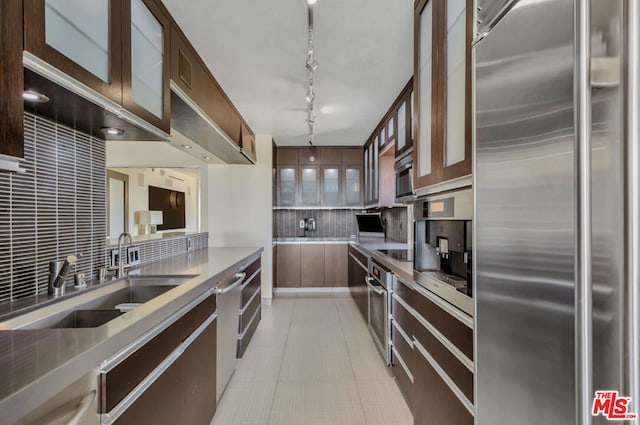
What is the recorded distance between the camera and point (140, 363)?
3.45 ft

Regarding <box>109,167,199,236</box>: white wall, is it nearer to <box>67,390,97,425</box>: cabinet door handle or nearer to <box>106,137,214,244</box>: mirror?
<box>106,137,214,244</box>: mirror

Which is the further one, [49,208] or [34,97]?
[49,208]

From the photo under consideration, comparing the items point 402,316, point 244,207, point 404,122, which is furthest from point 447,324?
point 244,207

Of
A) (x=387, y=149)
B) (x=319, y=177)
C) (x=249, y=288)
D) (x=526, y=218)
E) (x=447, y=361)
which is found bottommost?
(x=249, y=288)

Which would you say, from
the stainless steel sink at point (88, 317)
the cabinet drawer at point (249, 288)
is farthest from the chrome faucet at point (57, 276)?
the cabinet drawer at point (249, 288)

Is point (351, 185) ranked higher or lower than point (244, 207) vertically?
higher

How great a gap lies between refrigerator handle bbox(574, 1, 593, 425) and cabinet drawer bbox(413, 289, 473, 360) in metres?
0.51

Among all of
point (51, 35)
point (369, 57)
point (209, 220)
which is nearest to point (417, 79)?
point (369, 57)

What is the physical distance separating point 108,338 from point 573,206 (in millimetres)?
1251

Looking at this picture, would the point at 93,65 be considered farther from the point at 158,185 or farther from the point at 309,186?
the point at 309,186

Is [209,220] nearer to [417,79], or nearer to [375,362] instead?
[375,362]

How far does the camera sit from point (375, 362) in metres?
2.70

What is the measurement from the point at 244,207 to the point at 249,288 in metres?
1.94

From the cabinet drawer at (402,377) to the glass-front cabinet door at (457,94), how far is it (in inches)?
56.2
